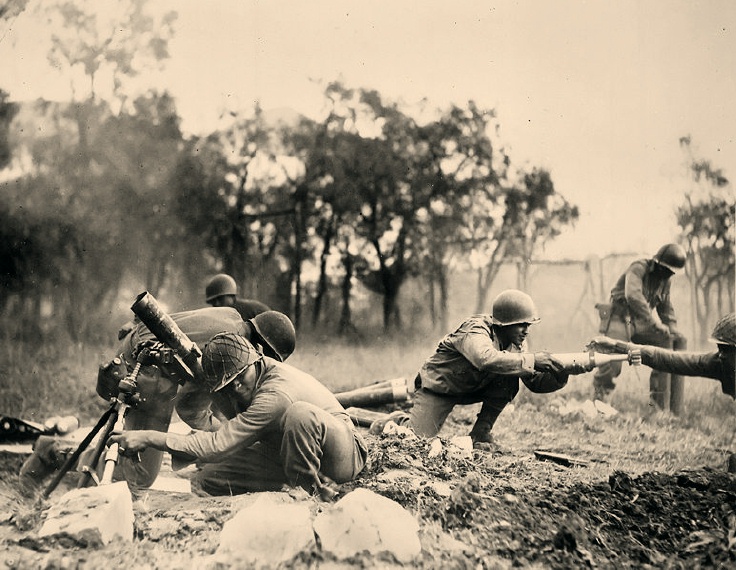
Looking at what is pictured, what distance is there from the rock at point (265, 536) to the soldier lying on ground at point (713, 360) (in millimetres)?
2616

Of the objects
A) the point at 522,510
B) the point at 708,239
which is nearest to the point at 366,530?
the point at 522,510

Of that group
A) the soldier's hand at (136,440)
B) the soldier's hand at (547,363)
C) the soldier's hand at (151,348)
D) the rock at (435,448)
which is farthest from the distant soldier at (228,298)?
the soldier's hand at (547,363)

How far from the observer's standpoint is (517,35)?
4.77 m

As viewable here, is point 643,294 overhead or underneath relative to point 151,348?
overhead

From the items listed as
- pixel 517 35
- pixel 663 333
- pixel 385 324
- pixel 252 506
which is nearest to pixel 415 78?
pixel 517 35

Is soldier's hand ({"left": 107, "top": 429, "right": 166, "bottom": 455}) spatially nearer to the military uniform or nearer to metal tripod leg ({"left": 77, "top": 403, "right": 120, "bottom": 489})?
metal tripod leg ({"left": 77, "top": 403, "right": 120, "bottom": 489})

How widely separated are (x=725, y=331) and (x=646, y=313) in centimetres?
57

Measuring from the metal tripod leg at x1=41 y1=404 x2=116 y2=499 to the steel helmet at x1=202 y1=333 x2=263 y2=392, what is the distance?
0.61m

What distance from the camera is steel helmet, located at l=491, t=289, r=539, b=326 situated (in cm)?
504

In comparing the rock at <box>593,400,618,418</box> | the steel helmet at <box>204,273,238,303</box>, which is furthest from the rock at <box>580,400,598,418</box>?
the steel helmet at <box>204,273,238,303</box>

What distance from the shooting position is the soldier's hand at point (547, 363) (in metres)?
4.92

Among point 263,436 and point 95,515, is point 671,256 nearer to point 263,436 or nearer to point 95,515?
point 263,436

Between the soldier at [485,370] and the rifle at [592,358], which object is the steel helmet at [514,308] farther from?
the rifle at [592,358]

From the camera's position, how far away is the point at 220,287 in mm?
4996
